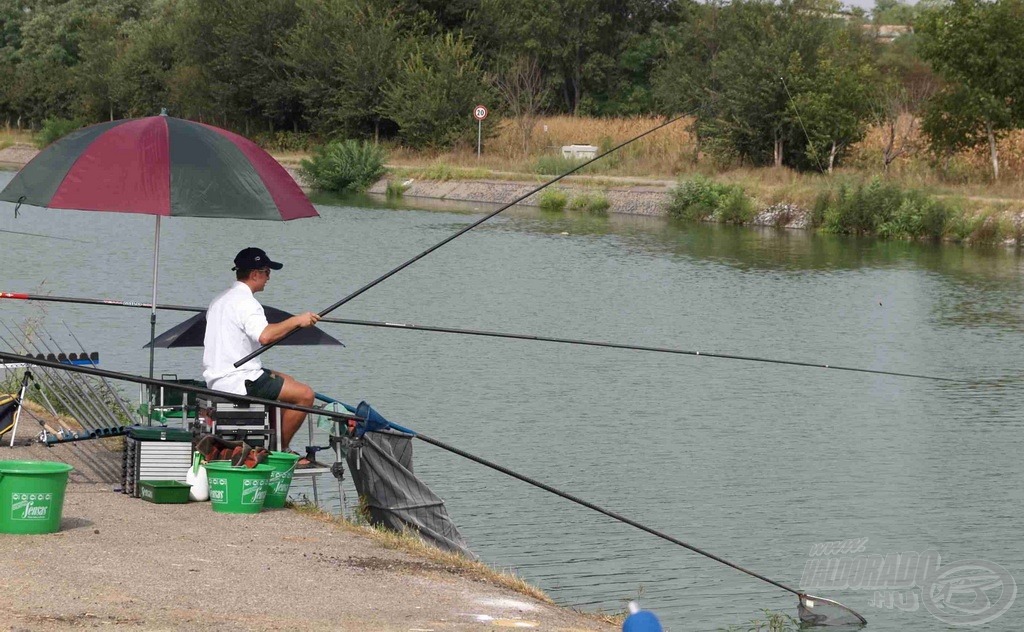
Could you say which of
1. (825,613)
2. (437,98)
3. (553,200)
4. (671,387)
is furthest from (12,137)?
(825,613)

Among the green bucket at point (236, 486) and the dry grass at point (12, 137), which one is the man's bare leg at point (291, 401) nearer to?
the green bucket at point (236, 486)

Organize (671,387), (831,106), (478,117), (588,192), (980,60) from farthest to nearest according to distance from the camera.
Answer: (478,117), (588,192), (831,106), (980,60), (671,387)

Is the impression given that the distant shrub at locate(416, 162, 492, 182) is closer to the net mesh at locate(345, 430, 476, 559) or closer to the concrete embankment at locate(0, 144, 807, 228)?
the concrete embankment at locate(0, 144, 807, 228)

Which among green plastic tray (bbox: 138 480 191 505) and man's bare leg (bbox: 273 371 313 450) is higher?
man's bare leg (bbox: 273 371 313 450)

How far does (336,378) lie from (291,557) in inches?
278

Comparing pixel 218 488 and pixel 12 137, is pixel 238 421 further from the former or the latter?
pixel 12 137

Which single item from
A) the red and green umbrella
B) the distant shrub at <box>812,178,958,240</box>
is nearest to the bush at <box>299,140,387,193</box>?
the distant shrub at <box>812,178,958,240</box>

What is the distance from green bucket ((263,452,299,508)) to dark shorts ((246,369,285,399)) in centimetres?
32

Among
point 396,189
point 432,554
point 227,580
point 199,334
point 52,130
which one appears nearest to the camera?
point 227,580

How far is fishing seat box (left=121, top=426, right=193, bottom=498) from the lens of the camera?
665 cm

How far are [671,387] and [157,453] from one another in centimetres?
728

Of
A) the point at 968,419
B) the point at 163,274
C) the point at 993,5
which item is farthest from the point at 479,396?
the point at 993,5

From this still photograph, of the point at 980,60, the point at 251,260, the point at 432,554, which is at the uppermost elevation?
the point at 980,60

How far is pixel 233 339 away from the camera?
687cm
